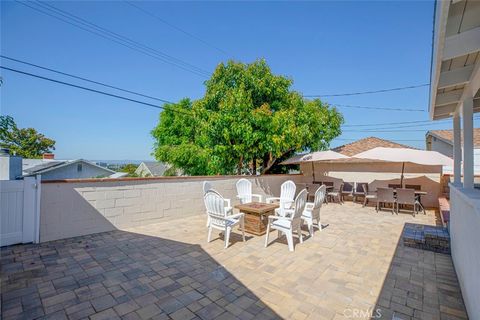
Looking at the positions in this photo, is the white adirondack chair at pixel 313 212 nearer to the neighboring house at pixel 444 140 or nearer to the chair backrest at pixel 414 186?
the chair backrest at pixel 414 186

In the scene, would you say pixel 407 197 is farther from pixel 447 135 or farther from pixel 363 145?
pixel 447 135

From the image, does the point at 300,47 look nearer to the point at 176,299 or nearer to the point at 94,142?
the point at 176,299

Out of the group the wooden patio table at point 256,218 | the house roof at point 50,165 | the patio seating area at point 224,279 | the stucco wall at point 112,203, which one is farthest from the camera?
the house roof at point 50,165

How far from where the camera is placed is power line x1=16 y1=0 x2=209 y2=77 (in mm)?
7312

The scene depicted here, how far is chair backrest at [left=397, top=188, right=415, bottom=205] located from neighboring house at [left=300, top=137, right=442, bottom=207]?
192 centimetres

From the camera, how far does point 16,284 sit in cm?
298

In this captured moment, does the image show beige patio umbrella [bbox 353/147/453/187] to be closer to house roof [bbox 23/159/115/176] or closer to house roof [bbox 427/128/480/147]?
house roof [bbox 427/128/480/147]

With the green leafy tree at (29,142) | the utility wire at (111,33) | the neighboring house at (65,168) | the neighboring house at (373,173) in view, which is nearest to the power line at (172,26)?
the utility wire at (111,33)

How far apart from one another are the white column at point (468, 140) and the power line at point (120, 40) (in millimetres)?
10562

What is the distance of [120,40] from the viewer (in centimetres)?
970

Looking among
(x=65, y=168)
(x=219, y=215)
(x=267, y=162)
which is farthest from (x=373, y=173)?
(x=65, y=168)

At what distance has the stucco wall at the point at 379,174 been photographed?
9586 millimetres

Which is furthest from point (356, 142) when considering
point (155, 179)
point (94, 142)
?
point (94, 142)

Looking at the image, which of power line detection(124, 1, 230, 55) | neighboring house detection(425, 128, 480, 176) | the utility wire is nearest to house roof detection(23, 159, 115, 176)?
the utility wire
